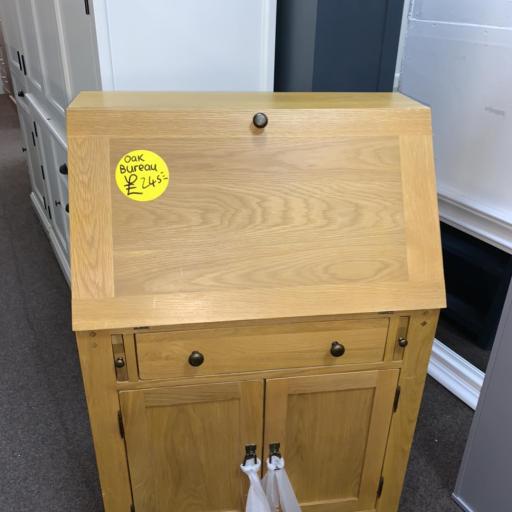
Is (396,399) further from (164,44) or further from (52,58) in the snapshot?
(52,58)

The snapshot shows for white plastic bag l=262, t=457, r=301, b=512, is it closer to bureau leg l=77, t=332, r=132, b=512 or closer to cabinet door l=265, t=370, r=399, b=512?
cabinet door l=265, t=370, r=399, b=512

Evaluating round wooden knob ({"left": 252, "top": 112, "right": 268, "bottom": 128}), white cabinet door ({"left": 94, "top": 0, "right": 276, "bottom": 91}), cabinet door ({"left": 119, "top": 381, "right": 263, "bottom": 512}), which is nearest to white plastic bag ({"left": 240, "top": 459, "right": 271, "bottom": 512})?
cabinet door ({"left": 119, "top": 381, "right": 263, "bottom": 512})

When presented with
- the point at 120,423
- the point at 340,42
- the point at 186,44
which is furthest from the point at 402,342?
the point at 186,44

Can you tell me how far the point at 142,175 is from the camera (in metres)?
1.01

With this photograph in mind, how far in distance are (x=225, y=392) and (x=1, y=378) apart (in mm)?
1212

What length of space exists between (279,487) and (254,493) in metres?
0.07

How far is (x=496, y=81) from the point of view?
1.57m

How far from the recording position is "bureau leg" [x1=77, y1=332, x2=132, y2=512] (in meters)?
1.03

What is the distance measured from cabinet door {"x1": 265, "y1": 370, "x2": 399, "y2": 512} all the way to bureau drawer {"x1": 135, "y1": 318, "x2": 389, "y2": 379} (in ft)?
0.19

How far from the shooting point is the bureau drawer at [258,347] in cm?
105

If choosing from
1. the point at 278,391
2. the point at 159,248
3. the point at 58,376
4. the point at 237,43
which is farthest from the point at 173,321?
the point at 58,376

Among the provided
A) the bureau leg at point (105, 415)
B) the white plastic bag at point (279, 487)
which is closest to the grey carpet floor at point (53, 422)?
the bureau leg at point (105, 415)

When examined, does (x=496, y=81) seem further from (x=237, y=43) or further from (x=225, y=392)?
(x=225, y=392)

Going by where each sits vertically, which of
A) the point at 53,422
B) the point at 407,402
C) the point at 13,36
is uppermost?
the point at 13,36
